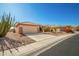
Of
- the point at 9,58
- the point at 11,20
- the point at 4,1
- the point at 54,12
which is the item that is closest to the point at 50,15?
the point at 54,12

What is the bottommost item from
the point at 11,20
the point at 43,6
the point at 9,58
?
the point at 9,58

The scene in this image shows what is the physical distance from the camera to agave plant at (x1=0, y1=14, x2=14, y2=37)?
1374 cm

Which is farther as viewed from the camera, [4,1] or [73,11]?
[73,11]

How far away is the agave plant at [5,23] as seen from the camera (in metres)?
13.7

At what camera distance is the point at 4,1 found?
12352 mm

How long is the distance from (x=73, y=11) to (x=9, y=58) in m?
6.85

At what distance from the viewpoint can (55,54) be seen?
1101 cm

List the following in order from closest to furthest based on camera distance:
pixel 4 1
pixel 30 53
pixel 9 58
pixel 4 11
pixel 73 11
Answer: pixel 9 58, pixel 30 53, pixel 4 1, pixel 4 11, pixel 73 11

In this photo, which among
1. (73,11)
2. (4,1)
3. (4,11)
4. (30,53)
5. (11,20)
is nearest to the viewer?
(30,53)

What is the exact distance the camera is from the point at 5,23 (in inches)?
549

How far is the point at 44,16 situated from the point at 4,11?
3.56 meters

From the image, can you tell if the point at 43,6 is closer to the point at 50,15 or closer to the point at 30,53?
the point at 50,15

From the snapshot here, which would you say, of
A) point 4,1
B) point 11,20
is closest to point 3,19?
point 11,20

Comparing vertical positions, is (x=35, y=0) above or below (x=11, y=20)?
above
